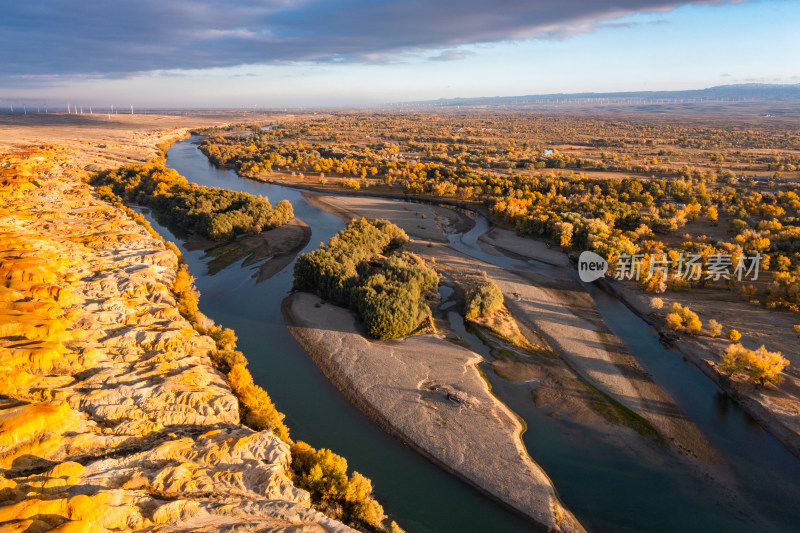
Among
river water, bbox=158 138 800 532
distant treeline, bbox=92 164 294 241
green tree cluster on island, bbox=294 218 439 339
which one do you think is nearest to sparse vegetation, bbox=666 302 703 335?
river water, bbox=158 138 800 532

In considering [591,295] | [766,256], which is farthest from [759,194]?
[591,295]

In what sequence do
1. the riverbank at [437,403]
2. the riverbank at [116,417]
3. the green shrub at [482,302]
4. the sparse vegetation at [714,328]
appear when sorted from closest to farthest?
1. the riverbank at [116,417]
2. the riverbank at [437,403]
3. the sparse vegetation at [714,328]
4. the green shrub at [482,302]

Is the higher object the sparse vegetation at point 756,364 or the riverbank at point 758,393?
the sparse vegetation at point 756,364

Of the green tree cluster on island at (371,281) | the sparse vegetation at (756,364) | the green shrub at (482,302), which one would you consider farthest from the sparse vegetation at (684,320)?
the green tree cluster on island at (371,281)

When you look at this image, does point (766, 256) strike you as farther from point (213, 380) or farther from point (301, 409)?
point (213, 380)

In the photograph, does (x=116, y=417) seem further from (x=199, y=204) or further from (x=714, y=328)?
(x=199, y=204)

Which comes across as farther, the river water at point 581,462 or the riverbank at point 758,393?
the riverbank at point 758,393

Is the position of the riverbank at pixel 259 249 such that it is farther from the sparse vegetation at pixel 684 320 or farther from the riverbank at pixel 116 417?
the sparse vegetation at pixel 684 320
